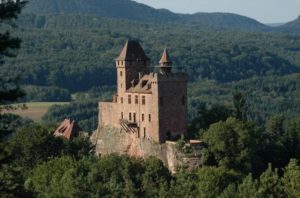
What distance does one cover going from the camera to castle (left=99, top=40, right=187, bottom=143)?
250ft

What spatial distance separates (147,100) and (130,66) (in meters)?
6.86

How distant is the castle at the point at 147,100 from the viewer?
250 feet

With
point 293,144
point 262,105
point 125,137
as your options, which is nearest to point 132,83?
point 125,137

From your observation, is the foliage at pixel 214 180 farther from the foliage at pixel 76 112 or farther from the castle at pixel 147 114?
the foliage at pixel 76 112

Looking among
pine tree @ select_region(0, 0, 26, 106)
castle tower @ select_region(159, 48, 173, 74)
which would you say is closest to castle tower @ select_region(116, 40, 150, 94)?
castle tower @ select_region(159, 48, 173, 74)

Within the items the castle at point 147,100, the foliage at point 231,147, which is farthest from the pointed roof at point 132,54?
the foliage at point 231,147

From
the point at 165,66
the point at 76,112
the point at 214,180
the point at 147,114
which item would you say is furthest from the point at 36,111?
the point at 214,180

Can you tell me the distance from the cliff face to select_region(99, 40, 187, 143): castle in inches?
23.8

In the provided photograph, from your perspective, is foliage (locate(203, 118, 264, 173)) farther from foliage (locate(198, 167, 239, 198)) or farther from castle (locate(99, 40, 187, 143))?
castle (locate(99, 40, 187, 143))

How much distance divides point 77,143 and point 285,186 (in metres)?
23.2

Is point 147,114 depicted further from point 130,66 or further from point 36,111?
point 36,111

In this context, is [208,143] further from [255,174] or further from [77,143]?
[77,143]

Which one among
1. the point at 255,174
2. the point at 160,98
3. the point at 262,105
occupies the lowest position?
the point at 262,105

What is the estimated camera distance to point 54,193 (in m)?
64.8
